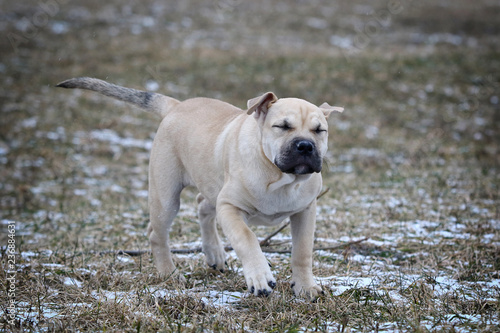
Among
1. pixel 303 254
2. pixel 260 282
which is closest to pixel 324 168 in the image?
pixel 303 254

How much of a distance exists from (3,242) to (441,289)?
4.85 meters

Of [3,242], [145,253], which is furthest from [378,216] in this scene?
[3,242]

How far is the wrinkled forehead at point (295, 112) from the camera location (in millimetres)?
3518

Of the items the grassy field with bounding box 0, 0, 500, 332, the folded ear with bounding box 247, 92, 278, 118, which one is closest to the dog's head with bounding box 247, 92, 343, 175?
the folded ear with bounding box 247, 92, 278, 118

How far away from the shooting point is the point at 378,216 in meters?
6.18

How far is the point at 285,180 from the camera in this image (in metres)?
3.52

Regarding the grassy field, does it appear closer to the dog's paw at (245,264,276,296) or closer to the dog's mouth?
the dog's paw at (245,264,276,296)

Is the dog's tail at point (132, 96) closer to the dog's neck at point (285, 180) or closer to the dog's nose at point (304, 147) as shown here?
the dog's neck at point (285, 180)

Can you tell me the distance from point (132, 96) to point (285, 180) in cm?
210

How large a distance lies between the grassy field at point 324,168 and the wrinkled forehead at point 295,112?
130cm

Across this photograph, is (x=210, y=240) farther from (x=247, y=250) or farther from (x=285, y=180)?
(x=285, y=180)

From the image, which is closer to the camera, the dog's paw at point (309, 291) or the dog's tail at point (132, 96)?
the dog's paw at point (309, 291)

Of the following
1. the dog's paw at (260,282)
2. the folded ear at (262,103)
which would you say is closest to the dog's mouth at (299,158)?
the folded ear at (262,103)

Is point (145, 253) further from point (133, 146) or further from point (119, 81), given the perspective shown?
point (119, 81)
